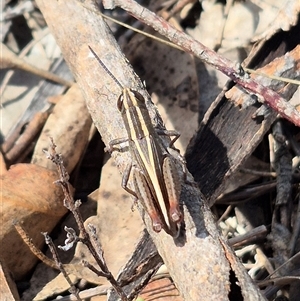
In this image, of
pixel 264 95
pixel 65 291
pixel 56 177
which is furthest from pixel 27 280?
pixel 264 95

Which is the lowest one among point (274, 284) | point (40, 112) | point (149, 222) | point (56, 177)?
point (274, 284)

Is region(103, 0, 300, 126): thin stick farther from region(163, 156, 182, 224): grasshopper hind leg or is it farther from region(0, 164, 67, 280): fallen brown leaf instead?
region(0, 164, 67, 280): fallen brown leaf

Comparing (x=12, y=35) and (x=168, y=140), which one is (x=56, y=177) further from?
(x=12, y=35)

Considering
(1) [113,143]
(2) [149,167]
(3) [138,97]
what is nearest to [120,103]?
(3) [138,97]

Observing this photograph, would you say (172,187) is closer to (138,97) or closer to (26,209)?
(138,97)

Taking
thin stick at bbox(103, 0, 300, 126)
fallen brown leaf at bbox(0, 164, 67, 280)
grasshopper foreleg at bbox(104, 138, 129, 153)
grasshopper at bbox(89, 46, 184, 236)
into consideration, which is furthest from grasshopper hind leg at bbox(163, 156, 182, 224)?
fallen brown leaf at bbox(0, 164, 67, 280)

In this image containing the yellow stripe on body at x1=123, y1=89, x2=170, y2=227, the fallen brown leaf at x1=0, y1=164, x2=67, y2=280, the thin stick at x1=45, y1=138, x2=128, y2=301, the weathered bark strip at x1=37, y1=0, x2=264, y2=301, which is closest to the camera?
the weathered bark strip at x1=37, y1=0, x2=264, y2=301

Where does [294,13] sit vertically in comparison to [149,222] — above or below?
above
